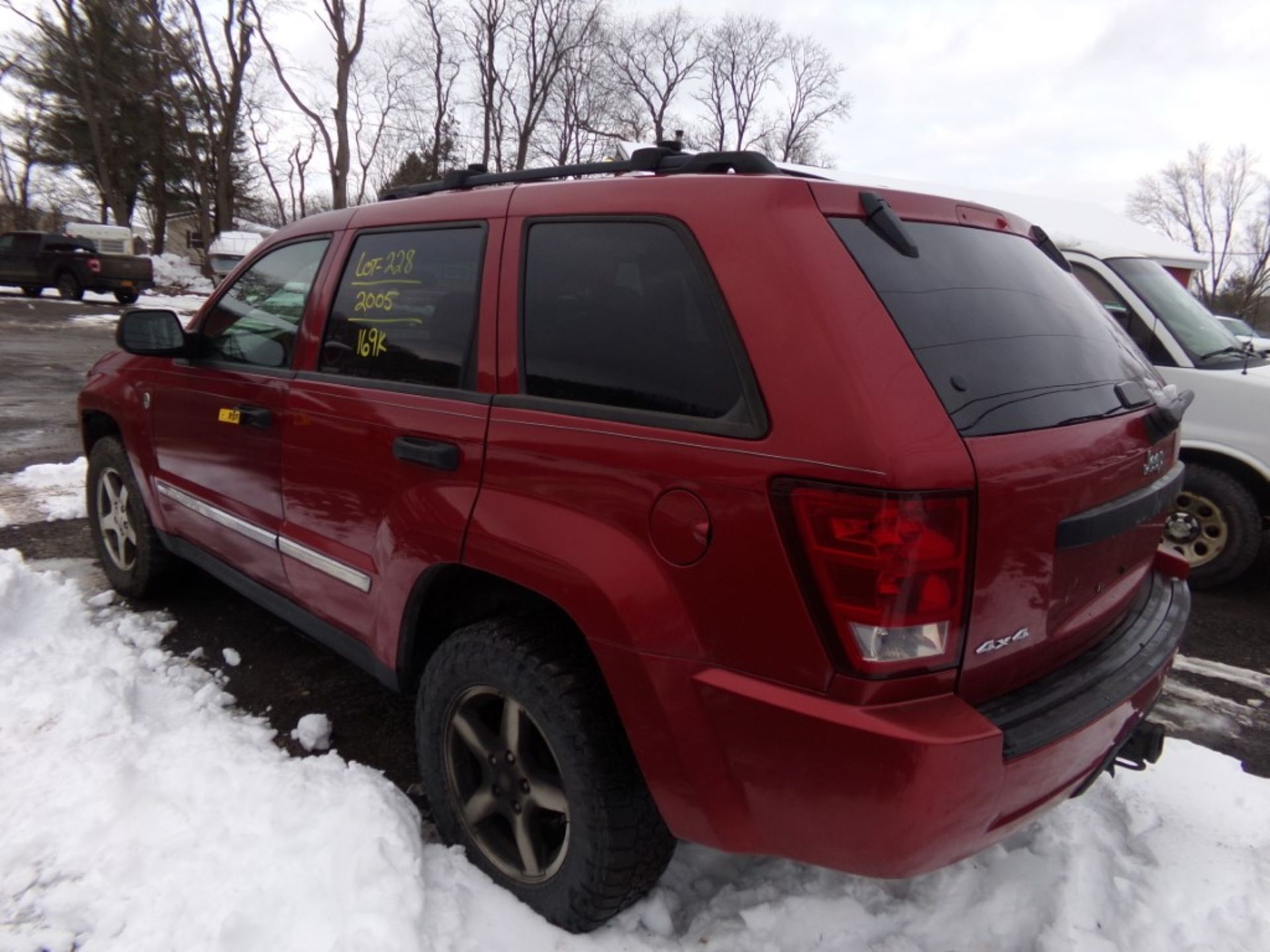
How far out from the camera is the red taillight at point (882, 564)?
146 centimetres

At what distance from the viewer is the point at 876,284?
1647mm

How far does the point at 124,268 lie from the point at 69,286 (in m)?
1.82

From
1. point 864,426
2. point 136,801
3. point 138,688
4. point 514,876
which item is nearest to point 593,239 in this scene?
point 864,426

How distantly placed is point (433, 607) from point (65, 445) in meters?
6.59

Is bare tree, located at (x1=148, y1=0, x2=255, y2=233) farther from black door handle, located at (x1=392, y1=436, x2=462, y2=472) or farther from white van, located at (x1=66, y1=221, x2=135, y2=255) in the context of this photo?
black door handle, located at (x1=392, y1=436, x2=462, y2=472)

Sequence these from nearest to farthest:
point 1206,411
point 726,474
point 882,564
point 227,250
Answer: point 882,564 → point 726,474 → point 1206,411 → point 227,250

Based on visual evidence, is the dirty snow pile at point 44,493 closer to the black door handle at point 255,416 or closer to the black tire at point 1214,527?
the black door handle at point 255,416

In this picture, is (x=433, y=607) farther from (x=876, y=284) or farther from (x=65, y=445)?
(x=65, y=445)

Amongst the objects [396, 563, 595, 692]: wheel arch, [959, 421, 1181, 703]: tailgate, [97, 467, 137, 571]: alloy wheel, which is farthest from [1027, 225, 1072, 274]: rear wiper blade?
[97, 467, 137, 571]: alloy wheel

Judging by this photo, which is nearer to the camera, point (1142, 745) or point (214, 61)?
point (1142, 745)

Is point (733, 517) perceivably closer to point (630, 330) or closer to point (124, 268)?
point (630, 330)

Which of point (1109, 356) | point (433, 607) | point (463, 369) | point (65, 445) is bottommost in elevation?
point (65, 445)

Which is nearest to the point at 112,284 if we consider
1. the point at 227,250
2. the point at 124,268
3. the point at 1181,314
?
the point at 124,268

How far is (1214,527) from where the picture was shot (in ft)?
15.5
